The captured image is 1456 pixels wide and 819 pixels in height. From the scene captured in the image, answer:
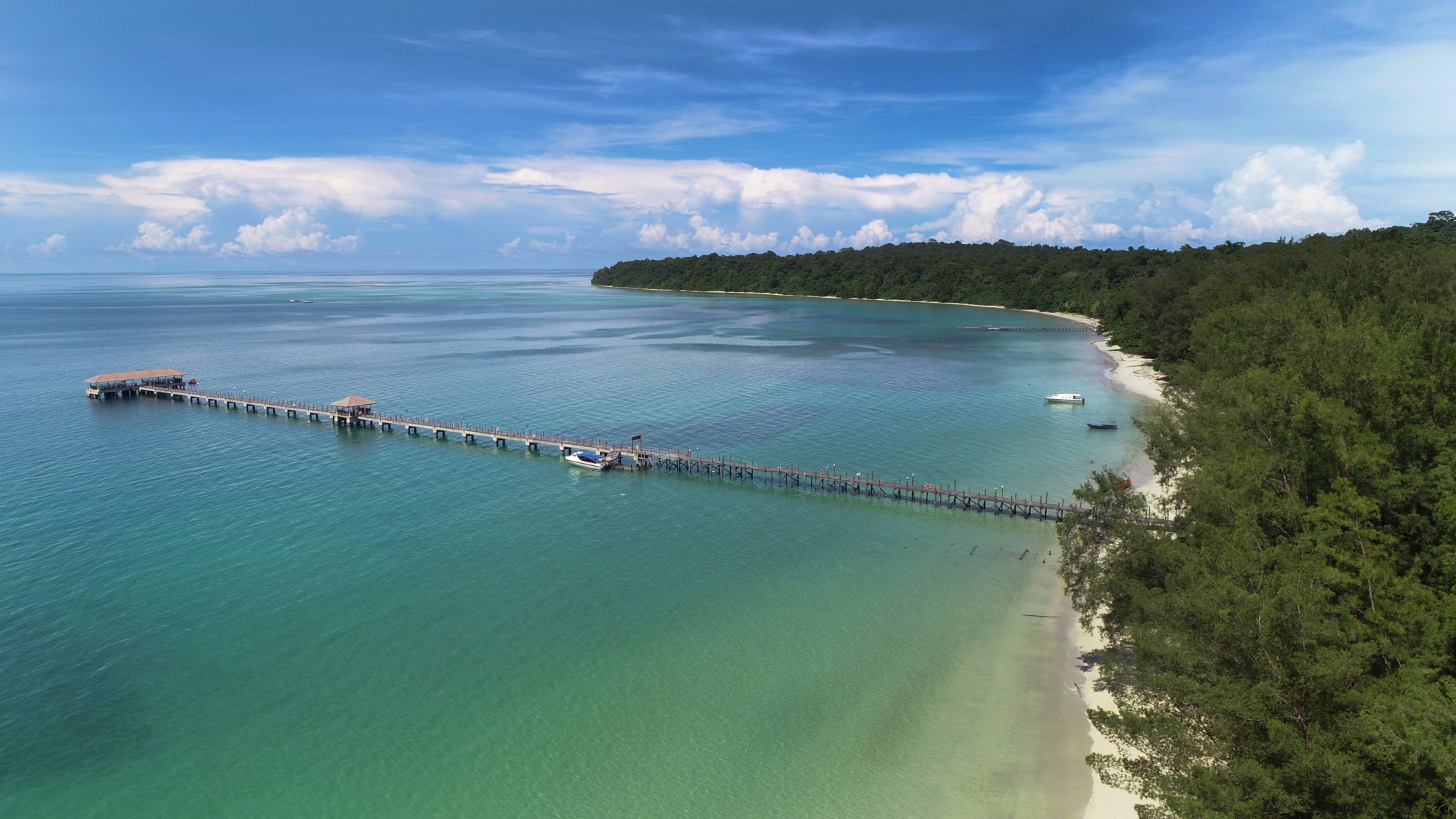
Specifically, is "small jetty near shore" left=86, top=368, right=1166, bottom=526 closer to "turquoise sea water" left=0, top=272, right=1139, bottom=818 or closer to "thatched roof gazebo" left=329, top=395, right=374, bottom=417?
"thatched roof gazebo" left=329, top=395, right=374, bottom=417

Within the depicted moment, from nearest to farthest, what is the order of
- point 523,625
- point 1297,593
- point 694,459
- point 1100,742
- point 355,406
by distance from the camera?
point 1297,593
point 1100,742
point 523,625
point 694,459
point 355,406

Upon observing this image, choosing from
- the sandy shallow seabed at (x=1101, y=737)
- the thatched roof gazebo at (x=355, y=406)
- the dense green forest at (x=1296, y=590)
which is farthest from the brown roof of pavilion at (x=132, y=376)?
the sandy shallow seabed at (x=1101, y=737)

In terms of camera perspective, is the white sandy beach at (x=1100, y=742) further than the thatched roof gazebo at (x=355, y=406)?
No

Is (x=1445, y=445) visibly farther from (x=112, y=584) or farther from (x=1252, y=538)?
(x=112, y=584)

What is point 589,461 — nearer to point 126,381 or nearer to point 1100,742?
point 1100,742

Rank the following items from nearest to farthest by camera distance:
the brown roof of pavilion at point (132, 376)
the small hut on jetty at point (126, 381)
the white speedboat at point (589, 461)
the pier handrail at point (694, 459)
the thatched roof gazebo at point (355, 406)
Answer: the pier handrail at point (694, 459)
the white speedboat at point (589, 461)
the thatched roof gazebo at point (355, 406)
the brown roof of pavilion at point (132, 376)
the small hut on jetty at point (126, 381)

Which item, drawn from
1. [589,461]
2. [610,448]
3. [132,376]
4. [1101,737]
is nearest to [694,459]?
[610,448]

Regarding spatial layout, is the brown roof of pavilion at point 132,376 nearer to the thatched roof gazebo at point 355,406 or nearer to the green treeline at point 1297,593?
the thatched roof gazebo at point 355,406
